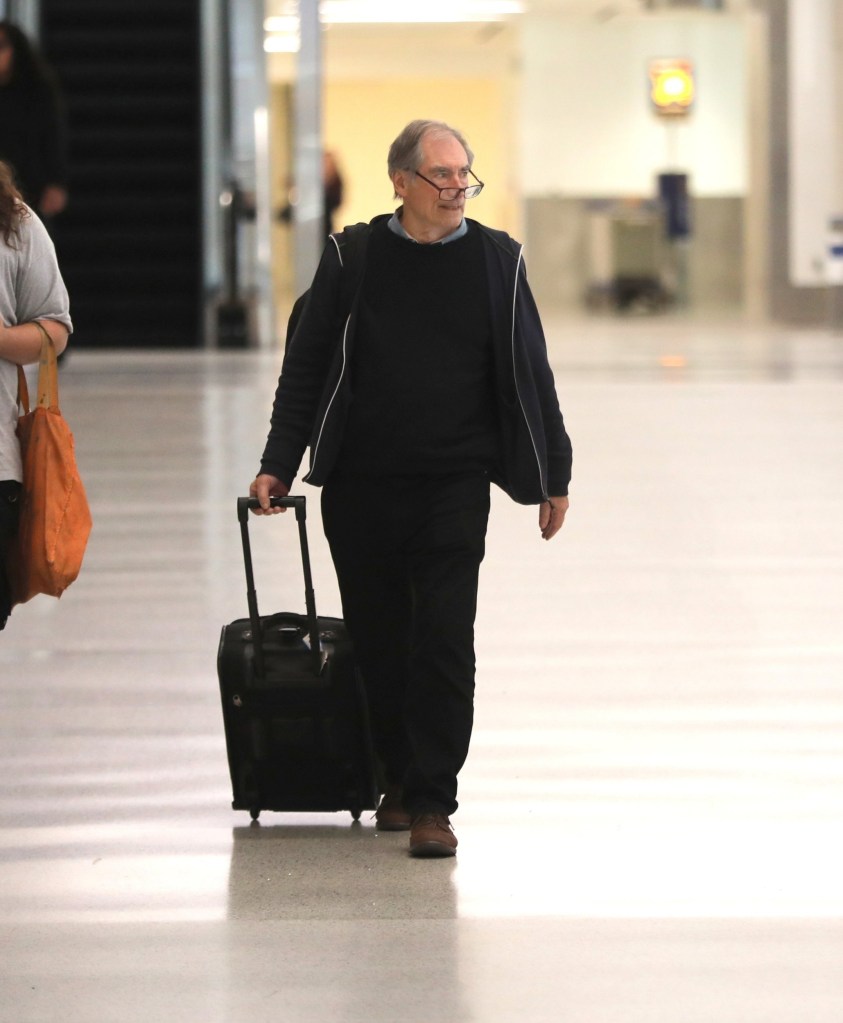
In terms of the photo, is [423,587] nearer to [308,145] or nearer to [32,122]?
[32,122]

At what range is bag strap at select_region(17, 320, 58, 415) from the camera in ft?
11.8

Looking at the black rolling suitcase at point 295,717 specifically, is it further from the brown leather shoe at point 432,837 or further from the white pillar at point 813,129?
the white pillar at point 813,129

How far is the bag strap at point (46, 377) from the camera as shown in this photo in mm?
3592

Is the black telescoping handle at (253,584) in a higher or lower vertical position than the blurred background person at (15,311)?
lower

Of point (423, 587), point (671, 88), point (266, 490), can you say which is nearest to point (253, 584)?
point (266, 490)

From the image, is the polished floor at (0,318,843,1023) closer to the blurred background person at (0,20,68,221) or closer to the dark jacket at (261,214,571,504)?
the dark jacket at (261,214,571,504)

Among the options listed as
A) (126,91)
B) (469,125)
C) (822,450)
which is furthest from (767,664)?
(469,125)

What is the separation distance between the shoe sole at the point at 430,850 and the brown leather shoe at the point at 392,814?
19 centimetres

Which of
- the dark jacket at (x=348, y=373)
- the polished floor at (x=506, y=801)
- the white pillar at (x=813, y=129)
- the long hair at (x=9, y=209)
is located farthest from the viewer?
→ the white pillar at (x=813, y=129)

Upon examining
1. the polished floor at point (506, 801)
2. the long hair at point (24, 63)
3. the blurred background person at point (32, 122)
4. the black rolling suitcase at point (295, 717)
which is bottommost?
the polished floor at point (506, 801)

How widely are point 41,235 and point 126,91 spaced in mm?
14561

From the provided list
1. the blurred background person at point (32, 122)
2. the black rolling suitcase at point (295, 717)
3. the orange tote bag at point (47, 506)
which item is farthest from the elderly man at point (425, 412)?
the blurred background person at point (32, 122)

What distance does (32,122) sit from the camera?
499 inches

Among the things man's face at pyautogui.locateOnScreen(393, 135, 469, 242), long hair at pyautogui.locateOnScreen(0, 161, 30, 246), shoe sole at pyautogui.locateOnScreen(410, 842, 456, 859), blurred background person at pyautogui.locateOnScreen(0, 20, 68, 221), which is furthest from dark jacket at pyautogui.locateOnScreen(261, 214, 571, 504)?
blurred background person at pyautogui.locateOnScreen(0, 20, 68, 221)
